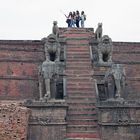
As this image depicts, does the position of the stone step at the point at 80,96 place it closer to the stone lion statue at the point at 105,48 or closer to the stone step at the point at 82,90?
the stone step at the point at 82,90

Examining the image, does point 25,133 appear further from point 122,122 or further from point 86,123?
point 122,122

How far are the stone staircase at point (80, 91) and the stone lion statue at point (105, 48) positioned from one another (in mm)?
625

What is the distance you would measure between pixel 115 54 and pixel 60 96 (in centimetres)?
454

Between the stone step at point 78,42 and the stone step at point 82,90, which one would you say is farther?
the stone step at point 78,42

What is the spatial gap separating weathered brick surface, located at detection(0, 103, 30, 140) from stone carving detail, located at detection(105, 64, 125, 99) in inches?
137

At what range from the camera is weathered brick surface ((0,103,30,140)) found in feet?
43.6

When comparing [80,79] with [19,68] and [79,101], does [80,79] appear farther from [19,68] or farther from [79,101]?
[19,68]

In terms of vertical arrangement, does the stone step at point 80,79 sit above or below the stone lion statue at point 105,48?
below

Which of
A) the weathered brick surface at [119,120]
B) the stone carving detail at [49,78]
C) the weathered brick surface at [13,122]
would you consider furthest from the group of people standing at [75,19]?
the weathered brick surface at [13,122]

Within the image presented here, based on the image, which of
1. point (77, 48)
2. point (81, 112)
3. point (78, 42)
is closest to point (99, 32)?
point (78, 42)

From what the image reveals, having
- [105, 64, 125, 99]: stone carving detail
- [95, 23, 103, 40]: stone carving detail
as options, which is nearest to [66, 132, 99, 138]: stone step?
[105, 64, 125, 99]: stone carving detail

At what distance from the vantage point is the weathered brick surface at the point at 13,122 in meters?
13.3

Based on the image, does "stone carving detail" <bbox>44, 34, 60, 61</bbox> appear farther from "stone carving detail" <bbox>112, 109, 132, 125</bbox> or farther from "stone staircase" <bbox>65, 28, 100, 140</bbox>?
"stone carving detail" <bbox>112, 109, 132, 125</bbox>

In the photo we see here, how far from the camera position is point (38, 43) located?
19.1 metres
